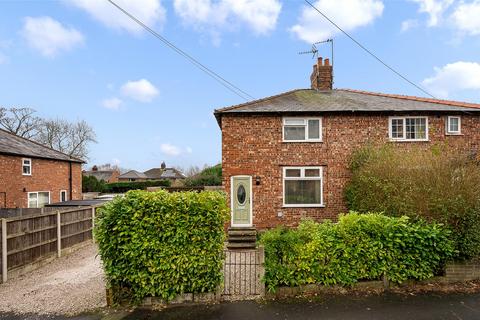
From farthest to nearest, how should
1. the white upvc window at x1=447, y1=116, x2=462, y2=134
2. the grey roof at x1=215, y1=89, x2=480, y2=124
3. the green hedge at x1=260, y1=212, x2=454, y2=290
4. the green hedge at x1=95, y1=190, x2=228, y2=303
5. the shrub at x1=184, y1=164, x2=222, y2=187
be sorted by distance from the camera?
the shrub at x1=184, y1=164, x2=222, y2=187
the white upvc window at x1=447, y1=116, x2=462, y2=134
the grey roof at x1=215, y1=89, x2=480, y2=124
the green hedge at x1=260, y1=212, x2=454, y2=290
the green hedge at x1=95, y1=190, x2=228, y2=303

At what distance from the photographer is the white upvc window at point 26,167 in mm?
16928

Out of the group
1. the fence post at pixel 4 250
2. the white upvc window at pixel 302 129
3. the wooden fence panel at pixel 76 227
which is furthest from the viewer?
the white upvc window at pixel 302 129

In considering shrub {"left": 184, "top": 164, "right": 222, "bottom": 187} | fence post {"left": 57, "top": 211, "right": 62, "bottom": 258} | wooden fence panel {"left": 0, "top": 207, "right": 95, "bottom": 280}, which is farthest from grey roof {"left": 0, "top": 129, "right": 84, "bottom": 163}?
shrub {"left": 184, "top": 164, "right": 222, "bottom": 187}

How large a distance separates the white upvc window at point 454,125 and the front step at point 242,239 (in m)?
9.27

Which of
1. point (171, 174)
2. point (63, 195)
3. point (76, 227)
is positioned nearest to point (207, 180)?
point (63, 195)

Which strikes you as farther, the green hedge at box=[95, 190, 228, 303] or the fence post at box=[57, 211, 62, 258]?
the fence post at box=[57, 211, 62, 258]

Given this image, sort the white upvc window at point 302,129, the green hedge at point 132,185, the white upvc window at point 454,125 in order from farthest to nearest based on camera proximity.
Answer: the green hedge at point 132,185
the white upvc window at point 454,125
the white upvc window at point 302,129

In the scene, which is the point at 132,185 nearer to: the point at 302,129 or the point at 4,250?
the point at 302,129

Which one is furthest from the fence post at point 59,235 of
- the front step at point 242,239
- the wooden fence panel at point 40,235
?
the front step at point 242,239

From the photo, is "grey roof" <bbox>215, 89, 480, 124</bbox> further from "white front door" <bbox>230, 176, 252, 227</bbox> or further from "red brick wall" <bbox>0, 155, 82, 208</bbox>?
"red brick wall" <bbox>0, 155, 82, 208</bbox>

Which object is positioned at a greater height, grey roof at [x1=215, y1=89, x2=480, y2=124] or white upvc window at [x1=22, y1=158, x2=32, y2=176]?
grey roof at [x1=215, y1=89, x2=480, y2=124]

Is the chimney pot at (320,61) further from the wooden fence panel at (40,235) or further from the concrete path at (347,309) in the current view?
the wooden fence panel at (40,235)

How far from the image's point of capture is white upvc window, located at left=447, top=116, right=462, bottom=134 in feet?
38.8

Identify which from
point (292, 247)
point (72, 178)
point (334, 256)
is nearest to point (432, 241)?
point (334, 256)
